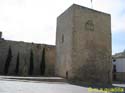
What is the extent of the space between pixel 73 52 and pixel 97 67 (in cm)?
328

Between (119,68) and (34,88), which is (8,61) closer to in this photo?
(34,88)

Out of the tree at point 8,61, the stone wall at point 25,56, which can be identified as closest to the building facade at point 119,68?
the stone wall at point 25,56

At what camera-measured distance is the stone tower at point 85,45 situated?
20000 mm

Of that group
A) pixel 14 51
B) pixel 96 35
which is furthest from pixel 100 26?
pixel 14 51

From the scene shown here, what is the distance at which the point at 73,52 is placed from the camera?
19.8 meters

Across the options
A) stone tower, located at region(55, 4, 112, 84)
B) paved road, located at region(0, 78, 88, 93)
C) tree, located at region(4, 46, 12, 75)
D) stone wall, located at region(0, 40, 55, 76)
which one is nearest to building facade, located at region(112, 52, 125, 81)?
stone wall, located at region(0, 40, 55, 76)

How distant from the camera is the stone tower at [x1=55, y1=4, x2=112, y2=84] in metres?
20.0

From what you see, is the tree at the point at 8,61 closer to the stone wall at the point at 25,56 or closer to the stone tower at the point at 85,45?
the stone wall at the point at 25,56

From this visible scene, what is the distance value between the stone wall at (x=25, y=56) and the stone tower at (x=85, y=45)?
7308mm

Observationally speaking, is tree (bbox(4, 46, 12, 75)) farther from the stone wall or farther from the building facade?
the building facade

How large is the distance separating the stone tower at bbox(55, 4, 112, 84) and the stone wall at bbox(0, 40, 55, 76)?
7308 millimetres

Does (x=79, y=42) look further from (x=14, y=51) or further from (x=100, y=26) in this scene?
(x=14, y=51)

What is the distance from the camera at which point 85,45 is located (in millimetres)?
20531

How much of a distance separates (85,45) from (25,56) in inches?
459
